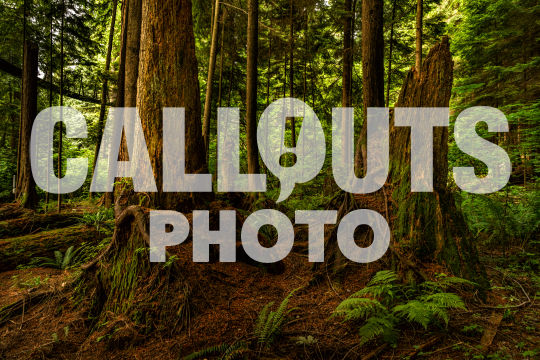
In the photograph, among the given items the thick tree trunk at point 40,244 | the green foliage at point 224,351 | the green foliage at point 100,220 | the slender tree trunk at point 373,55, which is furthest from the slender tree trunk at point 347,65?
the green foliage at point 224,351

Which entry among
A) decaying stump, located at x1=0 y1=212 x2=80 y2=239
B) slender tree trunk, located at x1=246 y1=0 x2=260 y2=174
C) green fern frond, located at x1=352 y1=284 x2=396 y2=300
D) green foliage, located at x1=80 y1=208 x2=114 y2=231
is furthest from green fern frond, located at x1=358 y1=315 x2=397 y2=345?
decaying stump, located at x1=0 y1=212 x2=80 y2=239

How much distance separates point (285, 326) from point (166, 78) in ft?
12.6

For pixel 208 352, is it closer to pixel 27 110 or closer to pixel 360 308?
pixel 360 308

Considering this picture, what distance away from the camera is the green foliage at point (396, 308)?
8.11ft

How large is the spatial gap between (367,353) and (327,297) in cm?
116

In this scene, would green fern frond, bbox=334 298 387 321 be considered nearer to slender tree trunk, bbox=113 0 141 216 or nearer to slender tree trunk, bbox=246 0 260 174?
slender tree trunk, bbox=246 0 260 174

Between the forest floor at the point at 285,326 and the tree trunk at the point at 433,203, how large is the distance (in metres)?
0.32

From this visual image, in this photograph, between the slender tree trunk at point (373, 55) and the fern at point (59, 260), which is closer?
the fern at point (59, 260)

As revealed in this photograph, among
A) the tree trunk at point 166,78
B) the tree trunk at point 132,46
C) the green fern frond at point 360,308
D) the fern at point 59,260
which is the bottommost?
the fern at point 59,260

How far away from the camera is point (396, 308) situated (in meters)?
2.62

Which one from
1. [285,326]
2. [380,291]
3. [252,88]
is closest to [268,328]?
[285,326]

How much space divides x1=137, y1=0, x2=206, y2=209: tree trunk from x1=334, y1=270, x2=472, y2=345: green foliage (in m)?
2.84

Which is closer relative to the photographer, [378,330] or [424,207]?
[378,330]

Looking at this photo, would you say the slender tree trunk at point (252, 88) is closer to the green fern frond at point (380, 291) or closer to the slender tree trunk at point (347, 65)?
the slender tree trunk at point (347, 65)
